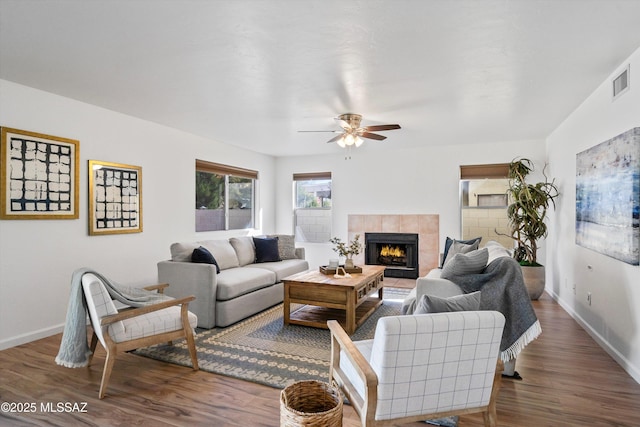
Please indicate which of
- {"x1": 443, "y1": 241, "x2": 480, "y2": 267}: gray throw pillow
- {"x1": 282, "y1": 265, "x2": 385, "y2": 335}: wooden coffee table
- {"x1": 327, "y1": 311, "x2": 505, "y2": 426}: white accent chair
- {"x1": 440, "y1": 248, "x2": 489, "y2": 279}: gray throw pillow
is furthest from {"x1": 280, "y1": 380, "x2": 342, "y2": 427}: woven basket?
{"x1": 443, "y1": 241, "x2": 480, "y2": 267}: gray throw pillow

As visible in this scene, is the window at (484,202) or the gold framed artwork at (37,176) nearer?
the gold framed artwork at (37,176)

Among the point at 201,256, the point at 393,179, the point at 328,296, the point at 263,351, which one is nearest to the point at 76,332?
the point at 263,351

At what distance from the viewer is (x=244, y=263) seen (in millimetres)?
5133

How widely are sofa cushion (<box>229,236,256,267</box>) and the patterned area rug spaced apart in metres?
1.17

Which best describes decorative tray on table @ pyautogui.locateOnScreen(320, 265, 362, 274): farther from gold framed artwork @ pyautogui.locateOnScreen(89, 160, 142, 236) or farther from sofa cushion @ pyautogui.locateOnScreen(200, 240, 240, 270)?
gold framed artwork @ pyautogui.locateOnScreen(89, 160, 142, 236)

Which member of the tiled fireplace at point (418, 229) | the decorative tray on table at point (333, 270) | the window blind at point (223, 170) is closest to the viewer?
the decorative tray on table at point (333, 270)

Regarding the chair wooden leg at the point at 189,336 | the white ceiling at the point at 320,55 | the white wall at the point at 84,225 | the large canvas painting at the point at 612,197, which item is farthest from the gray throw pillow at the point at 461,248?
the white wall at the point at 84,225

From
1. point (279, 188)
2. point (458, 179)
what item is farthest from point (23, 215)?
point (458, 179)

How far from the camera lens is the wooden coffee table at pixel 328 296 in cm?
368

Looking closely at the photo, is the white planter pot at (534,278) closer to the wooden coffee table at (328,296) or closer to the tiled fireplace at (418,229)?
the tiled fireplace at (418,229)

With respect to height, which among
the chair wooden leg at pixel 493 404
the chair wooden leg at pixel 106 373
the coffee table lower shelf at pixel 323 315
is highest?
the chair wooden leg at pixel 493 404

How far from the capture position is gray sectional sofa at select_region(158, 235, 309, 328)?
3.80 meters

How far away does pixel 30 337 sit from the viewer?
3438 mm

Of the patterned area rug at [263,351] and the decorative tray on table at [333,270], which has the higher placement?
the decorative tray on table at [333,270]
